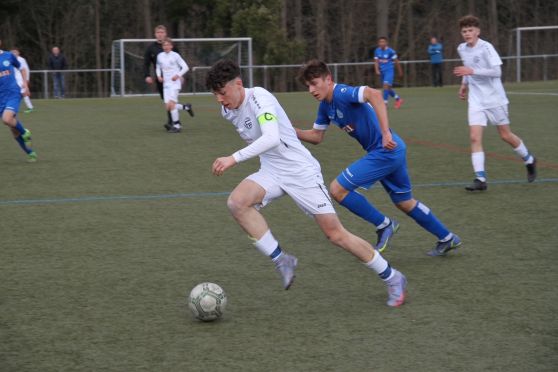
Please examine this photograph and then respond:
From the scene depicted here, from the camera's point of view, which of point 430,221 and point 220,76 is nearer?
point 220,76

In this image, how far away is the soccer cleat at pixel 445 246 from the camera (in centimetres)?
631

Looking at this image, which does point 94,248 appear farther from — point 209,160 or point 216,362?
point 209,160

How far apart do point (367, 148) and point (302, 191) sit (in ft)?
4.14

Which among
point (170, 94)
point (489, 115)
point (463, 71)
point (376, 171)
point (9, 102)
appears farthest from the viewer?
point (170, 94)

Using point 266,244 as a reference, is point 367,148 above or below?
above

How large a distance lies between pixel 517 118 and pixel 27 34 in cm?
3079

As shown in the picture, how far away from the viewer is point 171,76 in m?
16.5

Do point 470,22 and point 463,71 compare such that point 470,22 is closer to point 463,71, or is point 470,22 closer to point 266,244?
point 463,71

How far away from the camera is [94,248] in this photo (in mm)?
6801

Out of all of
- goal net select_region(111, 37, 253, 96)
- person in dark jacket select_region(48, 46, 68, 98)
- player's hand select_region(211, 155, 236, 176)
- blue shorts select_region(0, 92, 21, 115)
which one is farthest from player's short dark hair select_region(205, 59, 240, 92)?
person in dark jacket select_region(48, 46, 68, 98)

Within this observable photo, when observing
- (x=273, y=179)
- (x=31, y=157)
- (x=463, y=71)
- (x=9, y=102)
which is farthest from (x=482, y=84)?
(x=31, y=157)

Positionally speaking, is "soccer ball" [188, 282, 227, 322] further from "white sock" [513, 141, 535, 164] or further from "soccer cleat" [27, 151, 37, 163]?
"soccer cleat" [27, 151, 37, 163]

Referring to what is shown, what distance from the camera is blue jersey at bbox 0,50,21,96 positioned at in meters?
11.8

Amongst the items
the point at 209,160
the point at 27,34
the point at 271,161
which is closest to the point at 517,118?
the point at 209,160
